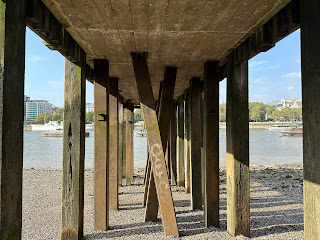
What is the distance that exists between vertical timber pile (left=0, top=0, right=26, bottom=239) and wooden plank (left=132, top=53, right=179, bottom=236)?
9.67 feet

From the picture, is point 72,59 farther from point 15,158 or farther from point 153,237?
point 153,237

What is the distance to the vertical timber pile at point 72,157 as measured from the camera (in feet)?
15.8

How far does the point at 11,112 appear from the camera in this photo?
7.79 feet

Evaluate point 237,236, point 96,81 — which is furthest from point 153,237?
point 96,81

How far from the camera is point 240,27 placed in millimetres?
4043

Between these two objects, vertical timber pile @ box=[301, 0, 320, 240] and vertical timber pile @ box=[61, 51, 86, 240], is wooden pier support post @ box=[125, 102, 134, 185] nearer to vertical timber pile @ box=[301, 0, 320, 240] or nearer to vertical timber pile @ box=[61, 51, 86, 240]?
vertical timber pile @ box=[61, 51, 86, 240]

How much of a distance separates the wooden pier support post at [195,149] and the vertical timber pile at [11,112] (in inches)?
211

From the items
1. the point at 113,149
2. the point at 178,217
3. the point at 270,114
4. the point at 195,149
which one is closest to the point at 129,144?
the point at 113,149

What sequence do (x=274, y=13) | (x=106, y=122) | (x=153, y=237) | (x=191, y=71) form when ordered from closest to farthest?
(x=274, y=13) → (x=153, y=237) → (x=106, y=122) → (x=191, y=71)

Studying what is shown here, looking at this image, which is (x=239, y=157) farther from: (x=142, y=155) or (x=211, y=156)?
(x=142, y=155)

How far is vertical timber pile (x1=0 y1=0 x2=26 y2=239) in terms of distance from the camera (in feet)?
7.39

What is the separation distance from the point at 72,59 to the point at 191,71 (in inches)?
116

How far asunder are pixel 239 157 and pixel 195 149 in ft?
8.09

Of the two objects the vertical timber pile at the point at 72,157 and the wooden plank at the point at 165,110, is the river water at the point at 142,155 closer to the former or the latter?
the wooden plank at the point at 165,110
